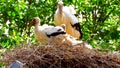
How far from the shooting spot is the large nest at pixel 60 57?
5.54 meters

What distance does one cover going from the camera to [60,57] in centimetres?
562

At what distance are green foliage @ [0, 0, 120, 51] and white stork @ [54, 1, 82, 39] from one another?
1.36 m

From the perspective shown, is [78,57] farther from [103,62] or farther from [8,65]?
[8,65]

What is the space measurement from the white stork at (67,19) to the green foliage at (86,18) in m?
1.36

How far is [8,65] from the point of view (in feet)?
19.1

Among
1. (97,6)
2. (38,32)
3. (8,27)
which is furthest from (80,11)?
(38,32)

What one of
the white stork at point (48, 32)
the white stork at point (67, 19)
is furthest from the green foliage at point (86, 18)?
the white stork at point (48, 32)

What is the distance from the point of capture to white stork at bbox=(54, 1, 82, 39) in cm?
798

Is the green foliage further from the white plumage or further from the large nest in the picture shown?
the large nest

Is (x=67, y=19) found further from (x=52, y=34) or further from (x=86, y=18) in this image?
(x=86, y=18)

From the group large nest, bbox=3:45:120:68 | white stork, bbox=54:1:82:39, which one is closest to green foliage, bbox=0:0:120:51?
white stork, bbox=54:1:82:39

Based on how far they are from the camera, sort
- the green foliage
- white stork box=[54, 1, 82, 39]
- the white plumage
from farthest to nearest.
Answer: the green foliage → white stork box=[54, 1, 82, 39] → the white plumage

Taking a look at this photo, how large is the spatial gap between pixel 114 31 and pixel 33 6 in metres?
1.98

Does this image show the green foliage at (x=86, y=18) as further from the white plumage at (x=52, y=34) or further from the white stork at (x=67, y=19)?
the white plumage at (x=52, y=34)
